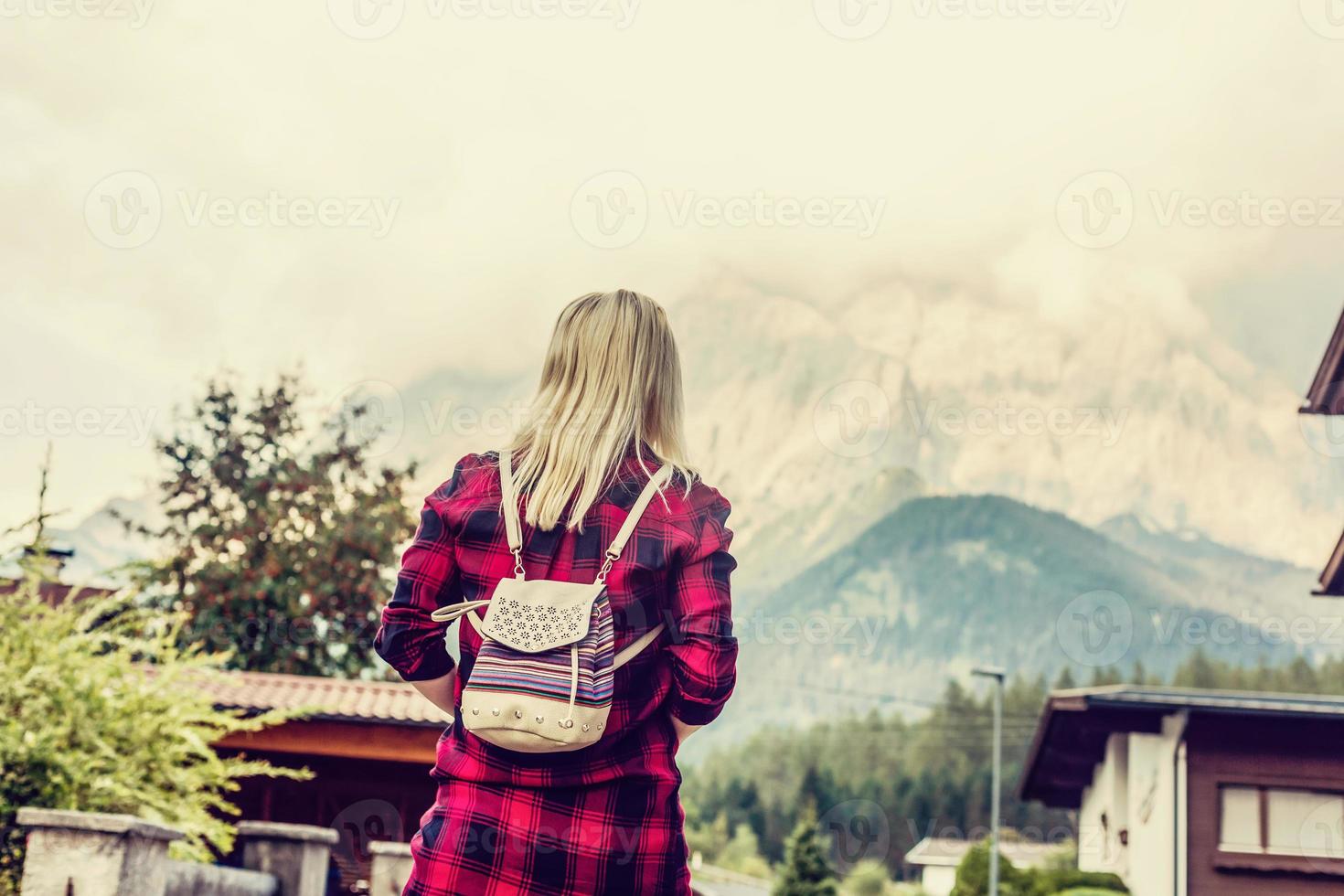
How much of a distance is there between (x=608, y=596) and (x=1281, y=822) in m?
19.2

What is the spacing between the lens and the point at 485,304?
194625 millimetres

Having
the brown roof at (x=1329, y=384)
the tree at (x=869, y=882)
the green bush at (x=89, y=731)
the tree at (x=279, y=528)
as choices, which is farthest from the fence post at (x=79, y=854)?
the tree at (x=869, y=882)

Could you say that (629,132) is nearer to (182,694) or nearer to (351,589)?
(351,589)

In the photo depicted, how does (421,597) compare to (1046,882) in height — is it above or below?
above

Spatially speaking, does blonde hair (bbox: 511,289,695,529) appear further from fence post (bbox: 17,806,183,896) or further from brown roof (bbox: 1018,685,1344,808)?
brown roof (bbox: 1018,685,1344,808)

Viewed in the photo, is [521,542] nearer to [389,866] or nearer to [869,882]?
[389,866]

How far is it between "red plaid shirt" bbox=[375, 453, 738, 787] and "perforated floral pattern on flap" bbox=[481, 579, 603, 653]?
0.22ft

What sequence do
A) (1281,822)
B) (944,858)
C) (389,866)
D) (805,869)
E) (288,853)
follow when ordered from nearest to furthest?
(288,853)
(389,866)
(1281,822)
(805,869)
(944,858)

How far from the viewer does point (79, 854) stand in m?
5.09

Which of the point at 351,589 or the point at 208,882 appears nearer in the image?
the point at 208,882

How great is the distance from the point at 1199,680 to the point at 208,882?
96.8 metres

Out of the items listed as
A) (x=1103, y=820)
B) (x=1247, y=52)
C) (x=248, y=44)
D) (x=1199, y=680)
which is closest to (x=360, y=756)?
(x=1103, y=820)

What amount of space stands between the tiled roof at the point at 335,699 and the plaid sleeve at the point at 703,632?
9474 mm

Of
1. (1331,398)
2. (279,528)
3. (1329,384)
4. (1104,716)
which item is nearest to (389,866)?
(1329,384)
